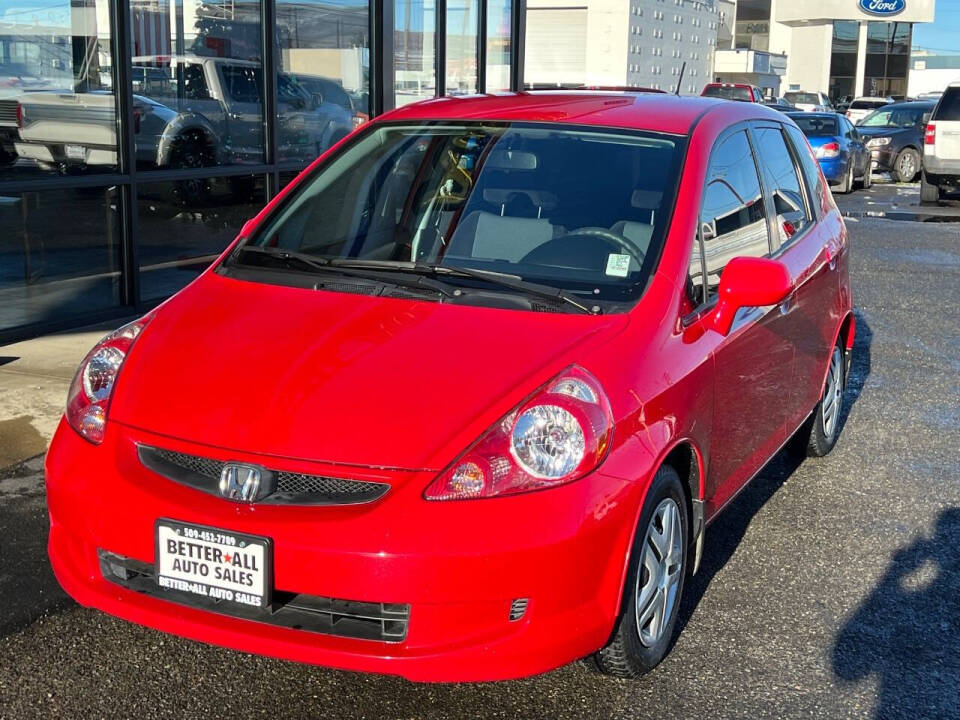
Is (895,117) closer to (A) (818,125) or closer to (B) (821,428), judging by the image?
(A) (818,125)

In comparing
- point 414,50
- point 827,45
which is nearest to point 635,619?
point 414,50

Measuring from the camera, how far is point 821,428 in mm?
5746

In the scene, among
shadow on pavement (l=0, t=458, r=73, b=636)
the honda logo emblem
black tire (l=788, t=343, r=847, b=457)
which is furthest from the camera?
black tire (l=788, t=343, r=847, b=457)

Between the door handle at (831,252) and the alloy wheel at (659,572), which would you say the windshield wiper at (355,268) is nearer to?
the alloy wheel at (659,572)

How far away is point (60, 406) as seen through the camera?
20.0ft

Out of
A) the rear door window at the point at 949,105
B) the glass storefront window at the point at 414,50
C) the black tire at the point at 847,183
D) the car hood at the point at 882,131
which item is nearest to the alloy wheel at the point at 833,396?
the glass storefront window at the point at 414,50

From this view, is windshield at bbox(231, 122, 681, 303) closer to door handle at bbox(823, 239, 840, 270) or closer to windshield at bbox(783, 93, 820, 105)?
door handle at bbox(823, 239, 840, 270)

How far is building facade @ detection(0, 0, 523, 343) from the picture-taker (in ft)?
26.1

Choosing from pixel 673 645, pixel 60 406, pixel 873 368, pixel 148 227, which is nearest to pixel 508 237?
pixel 673 645

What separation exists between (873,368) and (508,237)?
4.47 metres

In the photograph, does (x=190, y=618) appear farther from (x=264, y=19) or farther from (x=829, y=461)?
(x=264, y=19)

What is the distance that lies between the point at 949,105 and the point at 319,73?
12.7m

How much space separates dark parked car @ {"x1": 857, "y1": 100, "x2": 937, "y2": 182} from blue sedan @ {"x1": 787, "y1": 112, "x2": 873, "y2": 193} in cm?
317

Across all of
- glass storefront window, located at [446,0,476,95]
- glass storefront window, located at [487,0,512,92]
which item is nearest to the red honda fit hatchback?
glass storefront window, located at [446,0,476,95]
